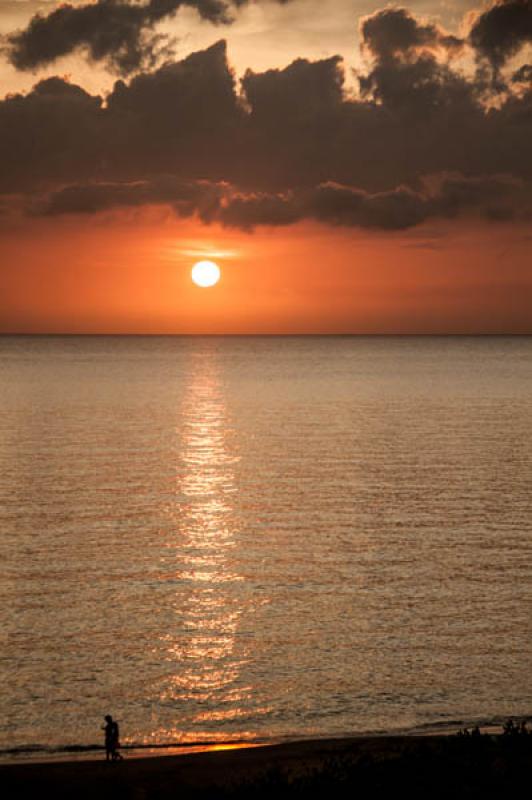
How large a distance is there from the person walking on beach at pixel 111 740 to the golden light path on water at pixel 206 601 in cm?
236

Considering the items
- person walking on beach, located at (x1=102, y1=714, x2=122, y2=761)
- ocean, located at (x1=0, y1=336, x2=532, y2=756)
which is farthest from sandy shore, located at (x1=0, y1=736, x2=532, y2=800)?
ocean, located at (x1=0, y1=336, x2=532, y2=756)

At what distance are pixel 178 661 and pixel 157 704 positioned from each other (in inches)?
135

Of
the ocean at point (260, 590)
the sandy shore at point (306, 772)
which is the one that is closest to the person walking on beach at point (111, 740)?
the sandy shore at point (306, 772)

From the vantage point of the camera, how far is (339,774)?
20.3m

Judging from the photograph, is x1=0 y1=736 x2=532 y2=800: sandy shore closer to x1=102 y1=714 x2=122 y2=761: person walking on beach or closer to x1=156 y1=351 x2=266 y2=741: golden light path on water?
x1=102 y1=714 x2=122 y2=761: person walking on beach

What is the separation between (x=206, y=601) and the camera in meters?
37.8

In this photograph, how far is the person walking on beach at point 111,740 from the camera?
23.5 metres

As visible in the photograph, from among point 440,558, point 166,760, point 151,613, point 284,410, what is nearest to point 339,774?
point 166,760

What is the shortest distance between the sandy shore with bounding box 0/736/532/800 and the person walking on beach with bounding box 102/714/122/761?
28 cm

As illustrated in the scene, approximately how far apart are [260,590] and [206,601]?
2.74 m

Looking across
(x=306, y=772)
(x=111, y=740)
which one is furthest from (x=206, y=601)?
(x=306, y=772)

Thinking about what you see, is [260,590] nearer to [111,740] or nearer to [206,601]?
[206,601]

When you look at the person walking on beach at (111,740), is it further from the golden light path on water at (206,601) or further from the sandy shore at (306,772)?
the golden light path on water at (206,601)

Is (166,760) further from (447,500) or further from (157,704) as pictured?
(447,500)
